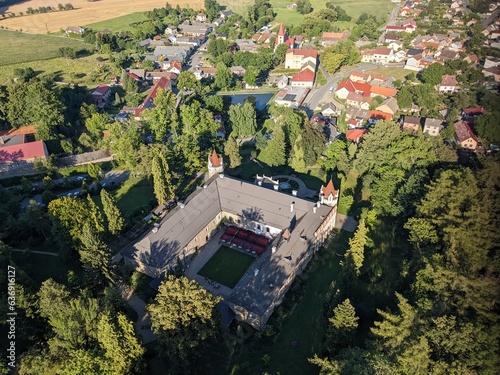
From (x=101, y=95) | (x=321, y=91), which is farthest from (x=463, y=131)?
(x=101, y=95)

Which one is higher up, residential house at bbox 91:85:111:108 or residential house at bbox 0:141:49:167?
residential house at bbox 0:141:49:167

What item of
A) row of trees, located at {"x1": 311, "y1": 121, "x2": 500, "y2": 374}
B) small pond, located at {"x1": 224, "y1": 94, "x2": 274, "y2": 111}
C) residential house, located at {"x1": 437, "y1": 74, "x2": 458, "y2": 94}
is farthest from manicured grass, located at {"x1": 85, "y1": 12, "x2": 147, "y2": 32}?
row of trees, located at {"x1": 311, "y1": 121, "x2": 500, "y2": 374}

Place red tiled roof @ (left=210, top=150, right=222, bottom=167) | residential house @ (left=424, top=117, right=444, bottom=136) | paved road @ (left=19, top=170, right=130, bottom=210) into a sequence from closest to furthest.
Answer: red tiled roof @ (left=210, top=150, right=222, bottom=167), paved road @ (left=19, top=170, right=130, bottom=210), residential house @ (left=424, top=117, right=444, bottom=136)

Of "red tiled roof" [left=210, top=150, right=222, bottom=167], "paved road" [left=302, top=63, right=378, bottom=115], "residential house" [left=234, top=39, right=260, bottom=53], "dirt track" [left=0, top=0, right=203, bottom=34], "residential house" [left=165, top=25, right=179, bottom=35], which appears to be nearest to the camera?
"red tiled roof" [left=210, top=150, right=222, bottom=167]

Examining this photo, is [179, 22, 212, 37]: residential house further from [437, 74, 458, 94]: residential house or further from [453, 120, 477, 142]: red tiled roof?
[453, 120, 477, 142]: red tiled roof

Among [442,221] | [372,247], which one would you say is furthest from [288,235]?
[442,221]


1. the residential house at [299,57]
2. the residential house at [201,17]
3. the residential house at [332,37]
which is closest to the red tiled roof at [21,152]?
the residential house at [299,57]
